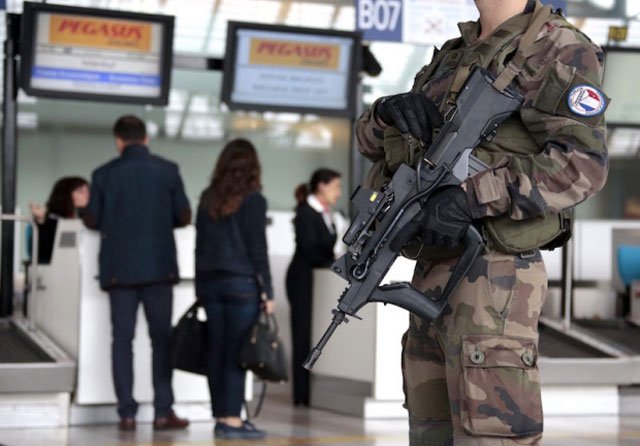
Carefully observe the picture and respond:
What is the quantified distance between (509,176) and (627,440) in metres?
4.20

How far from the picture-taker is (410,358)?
3057 mm

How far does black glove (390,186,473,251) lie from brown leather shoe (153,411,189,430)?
4347 millimetres

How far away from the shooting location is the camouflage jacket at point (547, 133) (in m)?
2.83

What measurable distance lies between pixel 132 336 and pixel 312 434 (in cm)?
116

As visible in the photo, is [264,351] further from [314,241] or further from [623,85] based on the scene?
[623,85]

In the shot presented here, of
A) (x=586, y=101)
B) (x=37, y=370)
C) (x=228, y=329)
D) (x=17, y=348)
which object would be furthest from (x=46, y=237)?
(x=586, y=101)

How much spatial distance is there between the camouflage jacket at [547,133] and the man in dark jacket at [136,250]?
4.07 metres

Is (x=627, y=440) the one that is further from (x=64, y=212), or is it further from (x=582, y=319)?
(x=64, y=212)

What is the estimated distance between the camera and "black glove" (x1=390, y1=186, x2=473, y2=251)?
9.22 ft

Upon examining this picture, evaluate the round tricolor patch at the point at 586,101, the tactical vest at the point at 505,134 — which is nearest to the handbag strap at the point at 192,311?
the tactical vest at the point at 505,134

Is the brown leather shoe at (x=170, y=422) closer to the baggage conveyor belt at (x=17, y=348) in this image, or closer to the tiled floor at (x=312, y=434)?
the tiled floor at (x=312, y=434)

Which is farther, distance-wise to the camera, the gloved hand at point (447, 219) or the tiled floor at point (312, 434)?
the tiled floor at point (312, 434)

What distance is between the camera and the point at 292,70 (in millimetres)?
9711

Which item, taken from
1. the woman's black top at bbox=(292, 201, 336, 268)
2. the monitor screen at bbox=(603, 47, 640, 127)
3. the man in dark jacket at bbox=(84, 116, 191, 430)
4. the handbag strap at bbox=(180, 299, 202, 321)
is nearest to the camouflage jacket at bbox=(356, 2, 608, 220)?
the handbag strap at bbox=(180, 299, 202, 321)
